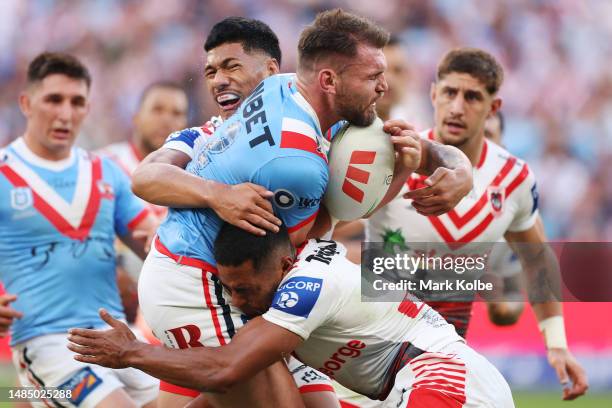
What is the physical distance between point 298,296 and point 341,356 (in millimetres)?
551

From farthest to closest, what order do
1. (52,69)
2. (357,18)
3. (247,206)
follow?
1. (52,69)
2. (357,18)
3. (247,206)

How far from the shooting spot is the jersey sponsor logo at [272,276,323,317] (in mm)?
4254

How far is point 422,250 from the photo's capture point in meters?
6.50

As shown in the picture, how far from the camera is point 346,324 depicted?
4.52 m

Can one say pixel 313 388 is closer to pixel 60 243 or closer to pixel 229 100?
pixel 229 100

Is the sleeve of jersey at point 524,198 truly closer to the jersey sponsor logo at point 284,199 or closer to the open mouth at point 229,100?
the open mouth at point 229,100

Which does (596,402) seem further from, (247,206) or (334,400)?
(247,206)

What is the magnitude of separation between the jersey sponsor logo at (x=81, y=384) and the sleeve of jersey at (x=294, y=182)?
2554 mm

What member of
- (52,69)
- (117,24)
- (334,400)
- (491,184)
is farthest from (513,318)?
(117,24)

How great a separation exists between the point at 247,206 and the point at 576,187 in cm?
897

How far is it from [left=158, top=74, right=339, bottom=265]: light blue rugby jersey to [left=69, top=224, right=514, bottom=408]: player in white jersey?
0.15 metres

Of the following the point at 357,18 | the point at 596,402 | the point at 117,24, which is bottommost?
the point at 596,402

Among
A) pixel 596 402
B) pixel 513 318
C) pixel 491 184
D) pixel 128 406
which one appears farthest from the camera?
pixel 596 402

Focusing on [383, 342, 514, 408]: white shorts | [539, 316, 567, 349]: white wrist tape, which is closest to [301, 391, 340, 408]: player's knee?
[383, 342, 514, 408]: white shorts
